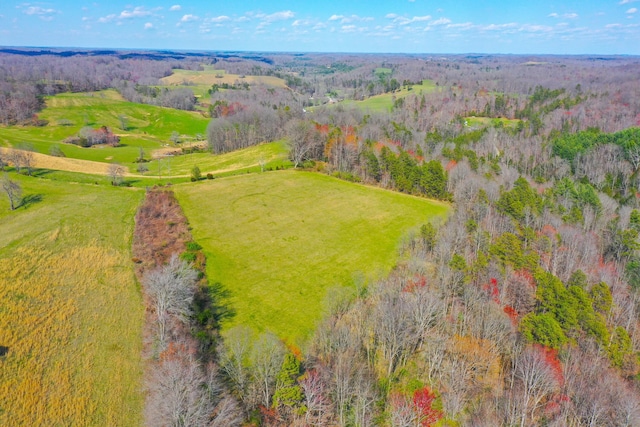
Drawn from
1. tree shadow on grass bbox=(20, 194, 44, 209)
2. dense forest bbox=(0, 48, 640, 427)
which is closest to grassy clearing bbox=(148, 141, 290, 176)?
tree shadow on grass bbox=(20, 194, 44, 209)

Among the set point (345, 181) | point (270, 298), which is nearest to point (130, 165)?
point (345, 181)

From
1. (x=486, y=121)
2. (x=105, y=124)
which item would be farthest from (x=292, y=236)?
(x=486, y=121)

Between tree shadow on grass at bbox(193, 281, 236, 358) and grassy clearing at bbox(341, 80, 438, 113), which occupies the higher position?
grassy clearing at bbox(341, 80, 438, 113)

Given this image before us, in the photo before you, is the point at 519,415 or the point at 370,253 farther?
the point at 370,253

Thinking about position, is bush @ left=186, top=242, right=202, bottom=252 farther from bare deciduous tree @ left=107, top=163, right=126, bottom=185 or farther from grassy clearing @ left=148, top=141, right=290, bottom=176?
grassy clearing @ left=148, top=141, right=290, bottom=176

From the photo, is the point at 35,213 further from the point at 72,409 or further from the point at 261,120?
the point at 261,120

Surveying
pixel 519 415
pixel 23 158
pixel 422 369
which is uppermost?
pixel 23 158
